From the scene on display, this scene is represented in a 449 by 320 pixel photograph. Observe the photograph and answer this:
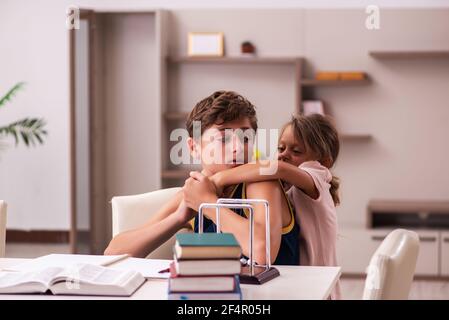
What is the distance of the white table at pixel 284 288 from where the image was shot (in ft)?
5.42

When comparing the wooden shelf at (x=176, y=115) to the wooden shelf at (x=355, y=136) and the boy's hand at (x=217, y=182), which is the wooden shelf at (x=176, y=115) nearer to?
the wooden shelf at (x=355, y=136)

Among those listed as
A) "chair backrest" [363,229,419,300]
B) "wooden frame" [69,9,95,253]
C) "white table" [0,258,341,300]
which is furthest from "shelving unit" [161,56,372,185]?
→ "chair backrest" [363,229,419,300]

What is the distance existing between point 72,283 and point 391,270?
72 cm

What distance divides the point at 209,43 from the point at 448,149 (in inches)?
70.6

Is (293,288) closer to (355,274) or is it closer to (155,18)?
(355,274)

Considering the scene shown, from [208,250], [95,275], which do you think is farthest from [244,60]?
[208,250]

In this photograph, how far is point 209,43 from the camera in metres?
5.20

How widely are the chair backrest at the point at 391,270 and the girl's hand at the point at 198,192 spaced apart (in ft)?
1.90

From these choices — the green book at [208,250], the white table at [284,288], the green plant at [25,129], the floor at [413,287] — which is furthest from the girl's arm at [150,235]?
the green plant at [25,129]

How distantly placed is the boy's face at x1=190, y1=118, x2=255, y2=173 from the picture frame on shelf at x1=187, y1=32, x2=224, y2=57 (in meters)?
3.10

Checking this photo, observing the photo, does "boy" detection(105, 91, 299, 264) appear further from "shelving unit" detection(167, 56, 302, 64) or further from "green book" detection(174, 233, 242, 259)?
"shelving unit" detection(167, 56, 302, 64)

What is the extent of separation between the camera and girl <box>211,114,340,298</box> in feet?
6.78
